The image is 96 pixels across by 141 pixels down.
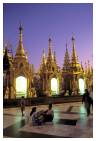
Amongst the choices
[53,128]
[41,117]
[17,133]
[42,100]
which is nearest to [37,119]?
[41,117]

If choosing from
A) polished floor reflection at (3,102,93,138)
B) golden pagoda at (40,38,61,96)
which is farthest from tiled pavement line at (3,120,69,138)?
golden pagoda at (40,38,61,96)

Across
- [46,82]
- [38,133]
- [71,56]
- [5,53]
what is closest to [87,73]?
[71,56]

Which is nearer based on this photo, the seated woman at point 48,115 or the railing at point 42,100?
the seated woman at point 48,115

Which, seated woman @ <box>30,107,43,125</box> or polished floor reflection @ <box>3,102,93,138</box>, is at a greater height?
seated woman @ <box>30,107,43,125</box>

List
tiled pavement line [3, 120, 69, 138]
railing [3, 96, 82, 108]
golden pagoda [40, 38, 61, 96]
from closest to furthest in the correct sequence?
tiled pavement line [3, 120, 69, 138], railing [3, 96, 82, 108], golden pagoda [40, 38, 61, 96]

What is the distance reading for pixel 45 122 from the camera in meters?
6.15

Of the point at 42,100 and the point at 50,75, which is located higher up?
the point at 50,75

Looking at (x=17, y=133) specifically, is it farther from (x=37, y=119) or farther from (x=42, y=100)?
(x=42, y=100)

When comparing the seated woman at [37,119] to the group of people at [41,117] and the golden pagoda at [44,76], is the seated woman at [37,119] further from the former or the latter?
the golden pagoda at [44,76]

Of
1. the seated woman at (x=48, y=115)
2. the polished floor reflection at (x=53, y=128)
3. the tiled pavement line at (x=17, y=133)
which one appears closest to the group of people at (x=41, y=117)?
the seated woman at (x=48, y=115)

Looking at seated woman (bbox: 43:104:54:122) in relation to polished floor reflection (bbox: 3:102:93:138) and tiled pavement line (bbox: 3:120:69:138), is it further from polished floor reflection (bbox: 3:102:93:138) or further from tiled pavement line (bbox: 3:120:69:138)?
tiled pavement line (bbox: 3:120:69:138)

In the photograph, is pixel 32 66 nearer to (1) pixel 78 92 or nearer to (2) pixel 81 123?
(1) pixel 78 92

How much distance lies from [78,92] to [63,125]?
21.5ft

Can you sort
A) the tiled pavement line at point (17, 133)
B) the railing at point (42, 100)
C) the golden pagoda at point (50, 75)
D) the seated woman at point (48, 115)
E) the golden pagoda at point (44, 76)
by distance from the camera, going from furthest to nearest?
the golden pagoda at point (50, 75) < the golden pagoda at point (44, 76) < the railing at point (42, 100) < the seated woman at point (48, 115) < the tiled pavement line at point (17, 133)
